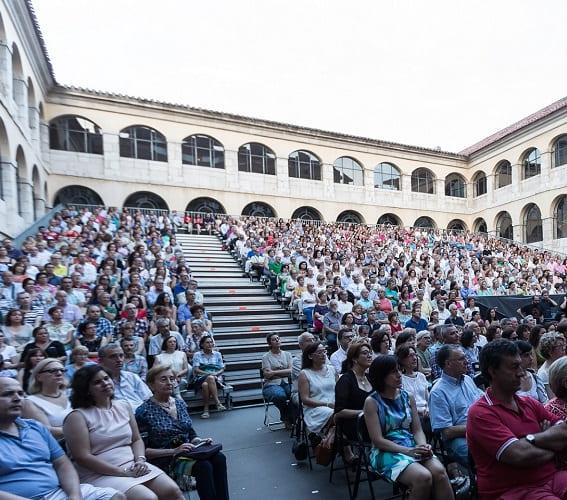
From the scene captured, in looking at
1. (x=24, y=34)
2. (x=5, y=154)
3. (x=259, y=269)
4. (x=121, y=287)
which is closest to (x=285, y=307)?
(x=259, y=269)

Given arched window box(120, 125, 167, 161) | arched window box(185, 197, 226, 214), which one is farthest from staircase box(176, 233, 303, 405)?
arched window box(120, 125, 167, 161)

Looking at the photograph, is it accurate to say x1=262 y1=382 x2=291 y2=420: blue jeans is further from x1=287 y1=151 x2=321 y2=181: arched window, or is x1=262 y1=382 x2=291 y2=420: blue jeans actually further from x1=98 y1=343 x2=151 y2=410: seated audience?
x1=287 y1=151 x2=321 y2=181: arched window

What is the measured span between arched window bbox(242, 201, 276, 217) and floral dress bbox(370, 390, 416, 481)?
21.6 metres

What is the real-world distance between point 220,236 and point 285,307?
7.21m

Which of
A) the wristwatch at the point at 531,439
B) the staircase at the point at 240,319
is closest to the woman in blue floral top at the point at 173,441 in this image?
the wristwatch at the point at 531,439

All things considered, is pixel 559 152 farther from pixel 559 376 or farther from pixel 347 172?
pixel 559 376

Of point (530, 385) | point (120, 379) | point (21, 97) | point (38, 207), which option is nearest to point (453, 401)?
point (530, 385)

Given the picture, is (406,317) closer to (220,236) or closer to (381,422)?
(381,422)

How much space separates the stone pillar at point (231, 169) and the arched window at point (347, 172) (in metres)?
6.88

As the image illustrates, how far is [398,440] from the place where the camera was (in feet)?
10.4

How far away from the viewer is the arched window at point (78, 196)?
819 inches

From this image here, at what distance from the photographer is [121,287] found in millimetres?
8695

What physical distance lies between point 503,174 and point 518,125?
3.35 meters

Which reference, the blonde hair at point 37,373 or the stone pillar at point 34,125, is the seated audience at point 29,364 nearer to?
the blonde hair at point 37,373
